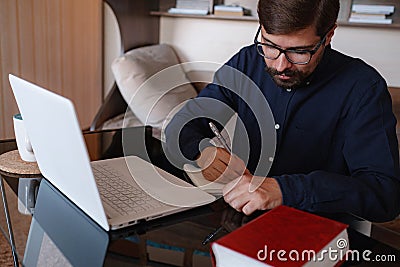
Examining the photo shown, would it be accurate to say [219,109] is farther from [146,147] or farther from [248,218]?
[248,218]

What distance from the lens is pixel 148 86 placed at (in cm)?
243

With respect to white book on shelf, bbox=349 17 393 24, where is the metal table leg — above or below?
below

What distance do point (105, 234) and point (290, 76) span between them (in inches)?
24.9

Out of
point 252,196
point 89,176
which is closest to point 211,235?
point 252,196

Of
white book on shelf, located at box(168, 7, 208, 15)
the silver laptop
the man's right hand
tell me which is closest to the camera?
the silver laptop

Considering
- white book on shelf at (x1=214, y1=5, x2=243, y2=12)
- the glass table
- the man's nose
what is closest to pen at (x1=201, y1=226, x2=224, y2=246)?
the glass table

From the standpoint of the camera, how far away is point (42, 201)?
3.24 feet

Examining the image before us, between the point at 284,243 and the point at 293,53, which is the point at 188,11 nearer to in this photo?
the point at 293,53

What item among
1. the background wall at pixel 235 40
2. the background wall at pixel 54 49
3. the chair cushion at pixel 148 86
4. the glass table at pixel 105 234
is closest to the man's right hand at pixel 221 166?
the glass table at pixel 105 234

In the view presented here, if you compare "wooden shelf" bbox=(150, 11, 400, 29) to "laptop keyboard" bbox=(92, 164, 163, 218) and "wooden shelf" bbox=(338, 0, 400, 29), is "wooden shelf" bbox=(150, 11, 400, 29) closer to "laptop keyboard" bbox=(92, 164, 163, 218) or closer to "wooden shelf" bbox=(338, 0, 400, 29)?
"wooden shelf" bbox=(338, 0, 400, 29)

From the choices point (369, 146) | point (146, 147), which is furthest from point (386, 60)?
point (146, 147)

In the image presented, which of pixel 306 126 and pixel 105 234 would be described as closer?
pixel 105 234

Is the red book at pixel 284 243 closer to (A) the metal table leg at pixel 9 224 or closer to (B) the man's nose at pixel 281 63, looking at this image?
(A) the metal table leg at pixel 9 224

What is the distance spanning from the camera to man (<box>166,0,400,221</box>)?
3.27ft
